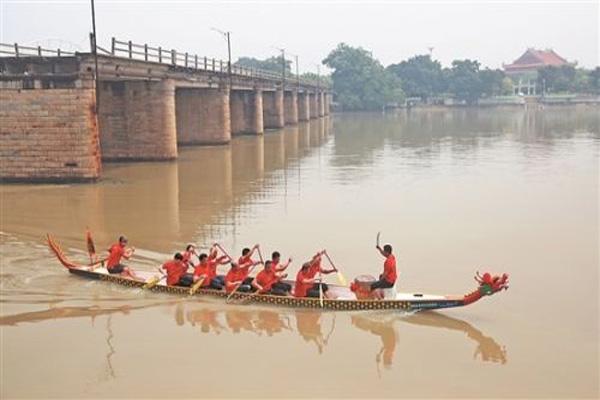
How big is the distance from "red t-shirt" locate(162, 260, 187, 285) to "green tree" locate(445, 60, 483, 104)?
126043 millimetres

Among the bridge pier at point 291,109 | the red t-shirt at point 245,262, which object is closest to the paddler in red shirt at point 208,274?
the red t-shirt at point 245,262

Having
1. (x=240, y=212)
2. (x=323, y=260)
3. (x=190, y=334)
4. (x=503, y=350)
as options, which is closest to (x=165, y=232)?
(x=240, y=212)

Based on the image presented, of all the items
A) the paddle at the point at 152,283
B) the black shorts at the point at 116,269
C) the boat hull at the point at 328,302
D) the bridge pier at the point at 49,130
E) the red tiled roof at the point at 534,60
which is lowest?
the boat hull at the point at 328,302

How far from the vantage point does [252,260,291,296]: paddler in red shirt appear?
13.4 meters

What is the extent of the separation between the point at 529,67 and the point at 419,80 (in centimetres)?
3124

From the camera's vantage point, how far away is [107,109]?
119 feet

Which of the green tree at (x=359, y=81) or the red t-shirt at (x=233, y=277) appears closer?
the red t-shirt at (x=233, y=277)

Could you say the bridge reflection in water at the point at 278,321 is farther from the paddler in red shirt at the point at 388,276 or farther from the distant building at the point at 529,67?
the distant building at the point at 529,67

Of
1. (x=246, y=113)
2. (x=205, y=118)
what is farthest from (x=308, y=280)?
(x=246, y=113)

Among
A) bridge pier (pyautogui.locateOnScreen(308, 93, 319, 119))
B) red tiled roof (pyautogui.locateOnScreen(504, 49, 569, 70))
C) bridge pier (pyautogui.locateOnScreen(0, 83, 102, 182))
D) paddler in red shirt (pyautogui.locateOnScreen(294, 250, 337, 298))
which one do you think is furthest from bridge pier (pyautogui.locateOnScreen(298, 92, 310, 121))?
red tiled roof (pyautogui.locateOnScreen(504, 49, 569, 70))

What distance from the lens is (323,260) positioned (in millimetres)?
16984

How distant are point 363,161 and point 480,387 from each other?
29.5 metres

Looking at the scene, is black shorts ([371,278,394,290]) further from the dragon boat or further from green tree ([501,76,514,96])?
green tree ([501,76,514,96])

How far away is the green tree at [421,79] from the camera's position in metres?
139
